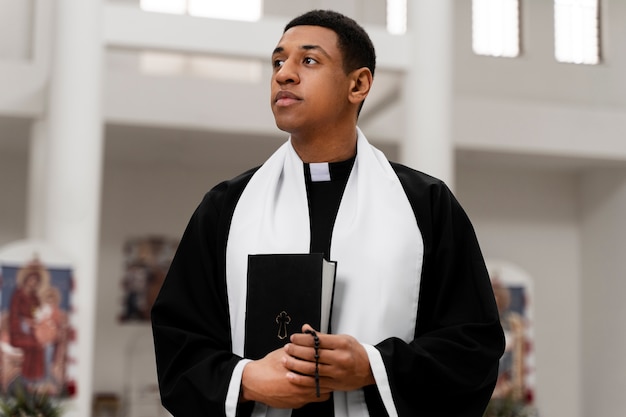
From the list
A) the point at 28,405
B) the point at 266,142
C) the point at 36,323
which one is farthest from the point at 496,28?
the point at 28,405

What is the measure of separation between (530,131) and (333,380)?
40.0 feet

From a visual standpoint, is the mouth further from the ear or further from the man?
the ear

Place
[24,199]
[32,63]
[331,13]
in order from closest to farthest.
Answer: [331,13] → [32,63] → [24,199]

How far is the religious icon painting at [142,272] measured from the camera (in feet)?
50.3

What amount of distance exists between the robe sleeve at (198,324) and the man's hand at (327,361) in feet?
0.65

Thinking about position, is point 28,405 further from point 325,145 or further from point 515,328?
point 325,145

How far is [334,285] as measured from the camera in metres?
2.53

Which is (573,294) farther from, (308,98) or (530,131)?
(308,98)

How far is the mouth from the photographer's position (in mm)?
2614

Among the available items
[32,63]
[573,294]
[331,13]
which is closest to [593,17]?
[573,294]

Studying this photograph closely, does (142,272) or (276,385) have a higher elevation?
(142,272)

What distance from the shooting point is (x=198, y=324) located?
265 centimetres

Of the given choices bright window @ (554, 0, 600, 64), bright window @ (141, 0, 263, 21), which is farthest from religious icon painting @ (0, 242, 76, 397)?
bright window @ (554, 0, 600, 64)

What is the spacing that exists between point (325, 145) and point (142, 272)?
42.8 ft
